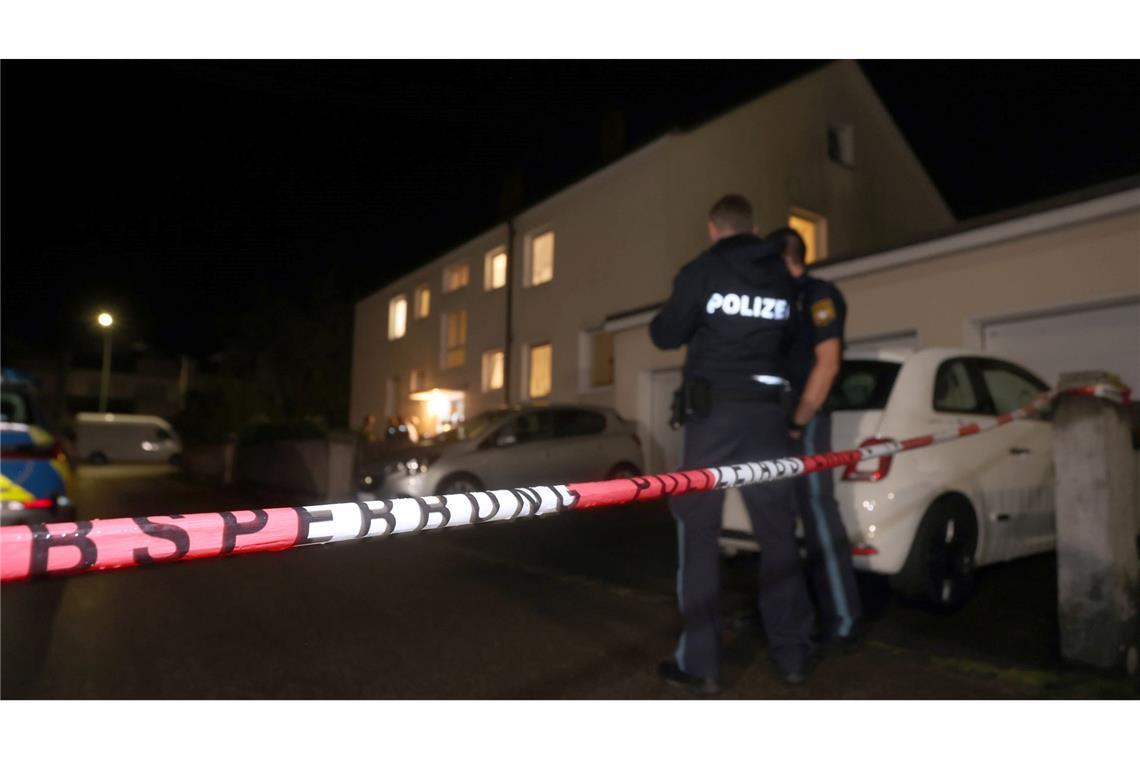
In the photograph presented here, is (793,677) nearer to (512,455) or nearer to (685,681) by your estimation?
(685,681)

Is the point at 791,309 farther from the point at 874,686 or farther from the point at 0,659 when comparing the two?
the point at 0,659

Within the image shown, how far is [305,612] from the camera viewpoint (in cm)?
415

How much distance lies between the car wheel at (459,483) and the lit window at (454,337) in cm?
1162

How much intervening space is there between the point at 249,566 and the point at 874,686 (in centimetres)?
466

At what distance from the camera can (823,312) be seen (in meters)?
3.31

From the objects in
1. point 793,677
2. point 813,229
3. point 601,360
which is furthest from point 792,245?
point 813,229

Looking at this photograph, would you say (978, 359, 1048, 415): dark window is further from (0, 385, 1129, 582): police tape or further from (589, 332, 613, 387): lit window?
(589, 332, 613, 387): lit window

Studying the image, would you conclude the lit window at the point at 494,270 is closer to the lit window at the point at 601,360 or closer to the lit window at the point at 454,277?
the lit window at the point at 454,277

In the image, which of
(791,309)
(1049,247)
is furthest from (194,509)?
(1049,247)

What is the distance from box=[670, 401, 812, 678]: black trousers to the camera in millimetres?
2771

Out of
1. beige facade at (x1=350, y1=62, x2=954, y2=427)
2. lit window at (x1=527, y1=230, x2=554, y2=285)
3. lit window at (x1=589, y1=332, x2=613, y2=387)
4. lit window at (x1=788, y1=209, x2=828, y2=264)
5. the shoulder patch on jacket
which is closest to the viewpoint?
the shoulder patch on jacket

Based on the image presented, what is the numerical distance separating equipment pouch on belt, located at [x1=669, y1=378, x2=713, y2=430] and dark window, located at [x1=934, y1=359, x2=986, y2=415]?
1.80 m

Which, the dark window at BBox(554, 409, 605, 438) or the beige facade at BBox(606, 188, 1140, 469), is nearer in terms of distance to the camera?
the beige facade at BBox(606, 188, 1140, 469)

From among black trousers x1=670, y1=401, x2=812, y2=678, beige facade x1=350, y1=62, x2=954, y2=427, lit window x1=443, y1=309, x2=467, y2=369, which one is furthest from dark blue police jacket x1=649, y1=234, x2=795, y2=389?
lit window x1=443, y1=309, x2=467, y2=369
